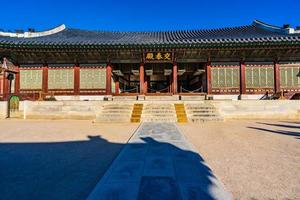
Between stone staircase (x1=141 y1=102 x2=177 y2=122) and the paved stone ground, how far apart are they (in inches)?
222

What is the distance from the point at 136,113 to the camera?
34.0ft

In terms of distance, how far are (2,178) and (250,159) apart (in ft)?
14.9

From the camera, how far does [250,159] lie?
Answer: 3.70 metres

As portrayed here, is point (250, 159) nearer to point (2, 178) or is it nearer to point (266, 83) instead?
point (2, 178)

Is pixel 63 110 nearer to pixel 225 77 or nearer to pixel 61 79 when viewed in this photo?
pixel 61 79

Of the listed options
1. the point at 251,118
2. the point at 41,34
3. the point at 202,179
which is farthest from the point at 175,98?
the point at 41,34

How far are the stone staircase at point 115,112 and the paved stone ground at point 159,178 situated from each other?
5868 mm

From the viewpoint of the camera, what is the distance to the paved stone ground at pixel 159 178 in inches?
86.0

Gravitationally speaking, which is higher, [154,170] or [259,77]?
[259,77]

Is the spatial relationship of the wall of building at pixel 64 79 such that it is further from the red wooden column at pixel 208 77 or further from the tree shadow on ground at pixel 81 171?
the tree shadow on ground at pixel 81 171

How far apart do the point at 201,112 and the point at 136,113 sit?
153 inches

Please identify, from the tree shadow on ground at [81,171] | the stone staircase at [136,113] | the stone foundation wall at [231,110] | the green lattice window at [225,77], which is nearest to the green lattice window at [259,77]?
the green lattice window at [225,77]

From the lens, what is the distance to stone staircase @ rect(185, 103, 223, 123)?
9617mm

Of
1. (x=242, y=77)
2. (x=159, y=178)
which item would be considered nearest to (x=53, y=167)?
(x=159, y=178)
